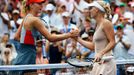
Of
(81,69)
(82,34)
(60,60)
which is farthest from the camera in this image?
(82,34)

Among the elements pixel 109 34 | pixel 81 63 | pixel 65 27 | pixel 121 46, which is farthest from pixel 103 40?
pixel 65 27

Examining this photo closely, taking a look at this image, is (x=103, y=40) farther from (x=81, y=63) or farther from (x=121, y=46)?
(x=121, y=46)

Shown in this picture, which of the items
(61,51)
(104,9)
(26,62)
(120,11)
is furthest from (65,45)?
(104,9)

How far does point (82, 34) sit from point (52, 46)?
1.10 metres

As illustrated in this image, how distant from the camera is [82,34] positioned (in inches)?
442

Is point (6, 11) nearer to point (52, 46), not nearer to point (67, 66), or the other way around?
point (52, 46)

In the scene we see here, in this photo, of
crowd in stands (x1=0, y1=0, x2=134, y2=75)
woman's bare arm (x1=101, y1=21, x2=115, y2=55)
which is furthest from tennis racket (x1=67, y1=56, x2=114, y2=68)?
crowd in stands (x1=0, y1=0, x2=134, y2=75)

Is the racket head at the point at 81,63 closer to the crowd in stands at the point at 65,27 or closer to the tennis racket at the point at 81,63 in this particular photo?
the tennis racket at the point at 81,63

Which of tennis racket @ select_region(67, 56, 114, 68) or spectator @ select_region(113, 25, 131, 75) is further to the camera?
spectator @ select_region(113, 25, 131, 75)

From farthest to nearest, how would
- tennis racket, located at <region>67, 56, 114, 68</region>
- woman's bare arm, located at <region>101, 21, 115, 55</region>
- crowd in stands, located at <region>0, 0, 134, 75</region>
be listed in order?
crowd in stands, located at <region>0, 0, 134, 75</region> → tennis racket, located at <region>67, 56, 114, 68</region> → woman's bare arm, located at <region>101, 21, 115, 55</region>

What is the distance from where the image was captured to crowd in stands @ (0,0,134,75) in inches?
400

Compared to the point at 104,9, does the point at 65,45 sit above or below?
below

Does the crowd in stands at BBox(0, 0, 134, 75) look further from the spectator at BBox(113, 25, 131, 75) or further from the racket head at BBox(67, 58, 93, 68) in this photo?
the racket head at BBox(67, 58, 93, 68)

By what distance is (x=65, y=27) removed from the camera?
11859 millimetres
